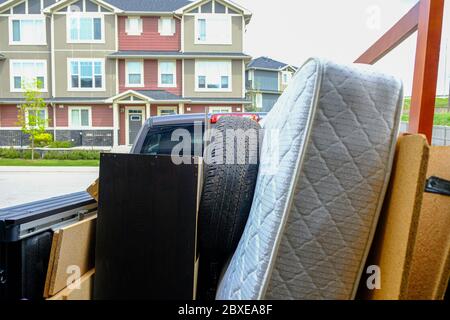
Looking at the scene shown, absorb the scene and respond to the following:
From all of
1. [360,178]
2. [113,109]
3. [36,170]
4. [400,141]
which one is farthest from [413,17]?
[113,109]

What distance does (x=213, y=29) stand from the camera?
21.0 ft

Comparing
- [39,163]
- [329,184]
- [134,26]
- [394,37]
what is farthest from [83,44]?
[329,184]

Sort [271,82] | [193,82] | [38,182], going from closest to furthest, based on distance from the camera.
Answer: [271,82] < [38,182] < [193,82]

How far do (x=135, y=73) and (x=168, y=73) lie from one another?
67cm

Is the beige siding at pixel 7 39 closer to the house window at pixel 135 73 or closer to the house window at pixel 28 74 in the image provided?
the house window at pixel 28 74

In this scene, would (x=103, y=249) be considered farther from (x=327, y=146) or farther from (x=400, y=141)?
(x=400, y=141)

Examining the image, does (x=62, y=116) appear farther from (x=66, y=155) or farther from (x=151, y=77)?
(x=66, y=155)

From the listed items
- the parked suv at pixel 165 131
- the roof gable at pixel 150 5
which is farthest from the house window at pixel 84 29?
the parked suv at pixel 165 131

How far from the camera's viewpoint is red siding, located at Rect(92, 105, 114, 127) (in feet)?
20.3

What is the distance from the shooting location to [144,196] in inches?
31.7

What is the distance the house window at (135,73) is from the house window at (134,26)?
545 mm

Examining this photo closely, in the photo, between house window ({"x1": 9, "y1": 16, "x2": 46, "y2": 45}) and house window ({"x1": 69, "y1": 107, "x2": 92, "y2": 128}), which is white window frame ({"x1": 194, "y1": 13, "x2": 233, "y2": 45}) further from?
house window ({"x1": 9, "y1": 16, "x2": 46, "y2": 45})

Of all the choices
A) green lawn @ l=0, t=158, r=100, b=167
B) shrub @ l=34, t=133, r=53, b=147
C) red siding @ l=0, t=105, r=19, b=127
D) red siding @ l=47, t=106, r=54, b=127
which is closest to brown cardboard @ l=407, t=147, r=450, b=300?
green lawn @ l=0, t=158, r=100, b=167
